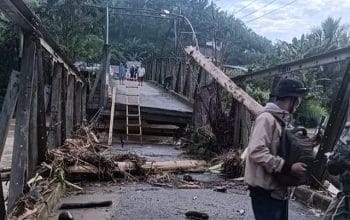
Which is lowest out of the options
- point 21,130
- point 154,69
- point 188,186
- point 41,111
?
point 188,186

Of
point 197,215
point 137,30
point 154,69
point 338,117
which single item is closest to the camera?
point 197,215

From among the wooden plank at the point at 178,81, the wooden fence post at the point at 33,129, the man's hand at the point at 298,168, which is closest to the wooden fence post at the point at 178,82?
the wooden plank at the point at 178,81

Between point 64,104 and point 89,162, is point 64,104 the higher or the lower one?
the higher one

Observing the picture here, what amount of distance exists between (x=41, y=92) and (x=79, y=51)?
21632mm

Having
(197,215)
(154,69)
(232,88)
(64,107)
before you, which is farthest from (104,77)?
(154,69)

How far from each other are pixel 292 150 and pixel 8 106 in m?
2.69

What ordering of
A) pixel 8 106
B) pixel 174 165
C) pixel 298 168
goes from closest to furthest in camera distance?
pixel 298 168, pixel 8 106, pixel 174 165

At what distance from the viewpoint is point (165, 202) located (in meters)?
6.48

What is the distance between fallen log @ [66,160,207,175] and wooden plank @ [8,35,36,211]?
2.51 metres

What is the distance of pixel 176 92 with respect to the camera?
21.3 metres

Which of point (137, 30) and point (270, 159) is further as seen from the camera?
point (137, 30)

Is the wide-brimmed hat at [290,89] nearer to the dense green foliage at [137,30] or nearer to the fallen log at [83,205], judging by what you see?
the fallen log at [83,205]

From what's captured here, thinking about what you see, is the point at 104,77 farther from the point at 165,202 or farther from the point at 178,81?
the point at 165,202

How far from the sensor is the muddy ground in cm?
576
